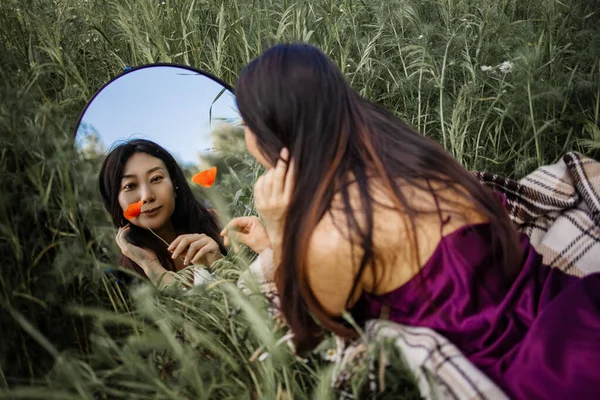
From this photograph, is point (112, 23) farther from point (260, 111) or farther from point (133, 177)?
point (260, 111)

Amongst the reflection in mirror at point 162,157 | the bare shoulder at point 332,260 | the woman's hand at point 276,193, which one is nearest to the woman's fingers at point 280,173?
the woman's hand at point 276,193

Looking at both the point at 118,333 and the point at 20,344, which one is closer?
the point at 20,344

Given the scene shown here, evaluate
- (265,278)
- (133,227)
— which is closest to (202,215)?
(133,227)

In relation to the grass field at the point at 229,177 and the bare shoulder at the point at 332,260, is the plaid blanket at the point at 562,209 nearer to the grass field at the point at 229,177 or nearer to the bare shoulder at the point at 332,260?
the grass field at the point at 229,177

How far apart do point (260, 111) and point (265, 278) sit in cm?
55

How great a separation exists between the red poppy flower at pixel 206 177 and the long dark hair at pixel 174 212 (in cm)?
6

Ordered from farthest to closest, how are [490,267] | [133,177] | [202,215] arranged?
1. [202,215]
2. [133,177]
3. [490,267]

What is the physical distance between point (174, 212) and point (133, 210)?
0.51ft

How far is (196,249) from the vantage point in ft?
7.38

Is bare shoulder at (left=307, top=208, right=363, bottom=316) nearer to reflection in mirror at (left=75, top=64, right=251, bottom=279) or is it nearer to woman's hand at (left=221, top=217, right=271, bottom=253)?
woman's hand at (left=221, top=217, right=271, bottom=253)

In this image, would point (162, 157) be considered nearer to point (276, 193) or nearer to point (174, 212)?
point (174, 212)

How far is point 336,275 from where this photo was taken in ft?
4.92

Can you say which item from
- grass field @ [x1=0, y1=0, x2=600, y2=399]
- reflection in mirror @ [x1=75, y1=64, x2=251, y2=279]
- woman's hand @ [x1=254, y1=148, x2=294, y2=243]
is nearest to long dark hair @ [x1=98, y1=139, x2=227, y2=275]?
reflection in mirror @ [x1=75, y1=64, x2=251, y2=279]

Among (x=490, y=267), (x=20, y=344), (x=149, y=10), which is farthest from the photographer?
(x=149, y=10)
